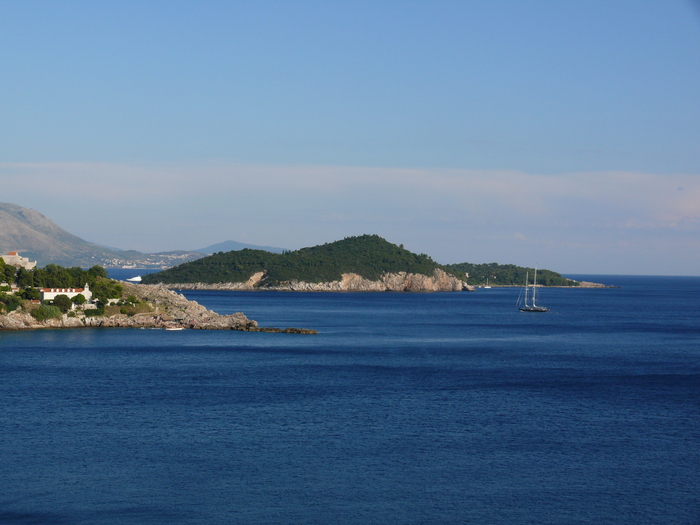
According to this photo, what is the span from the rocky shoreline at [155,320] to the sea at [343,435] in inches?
519

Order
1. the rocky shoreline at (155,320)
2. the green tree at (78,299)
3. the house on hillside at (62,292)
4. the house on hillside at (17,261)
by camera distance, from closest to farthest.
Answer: the rocky shoreline at (155,320), the house on hillside at (62,292), the green tree at (78,299), the house on hillside at (17,261)

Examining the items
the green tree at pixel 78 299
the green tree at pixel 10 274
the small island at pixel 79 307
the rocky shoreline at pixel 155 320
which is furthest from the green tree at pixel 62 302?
the green tree at pixel 10 274

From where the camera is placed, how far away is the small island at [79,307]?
98375 mm

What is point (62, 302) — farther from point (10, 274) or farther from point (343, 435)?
point (343, 435)

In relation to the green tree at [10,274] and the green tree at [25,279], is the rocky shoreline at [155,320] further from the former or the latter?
the green tree at [10,274]

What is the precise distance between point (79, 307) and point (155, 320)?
10.8 m

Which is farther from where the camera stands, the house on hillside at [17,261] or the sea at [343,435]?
the house on hillside at [17,261]

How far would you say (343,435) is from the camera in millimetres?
44062

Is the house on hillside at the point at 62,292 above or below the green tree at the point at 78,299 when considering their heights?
above

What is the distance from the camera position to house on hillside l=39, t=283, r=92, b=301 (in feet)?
331

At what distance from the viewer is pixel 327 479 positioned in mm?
36031

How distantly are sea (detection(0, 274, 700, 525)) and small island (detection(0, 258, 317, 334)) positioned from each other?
13.5 metres

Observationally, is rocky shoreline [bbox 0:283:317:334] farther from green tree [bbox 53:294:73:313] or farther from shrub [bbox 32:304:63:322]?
green tree [bbox 53:294:73:313]

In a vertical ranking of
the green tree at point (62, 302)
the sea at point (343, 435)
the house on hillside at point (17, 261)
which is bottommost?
the sea at point (343, 435)
